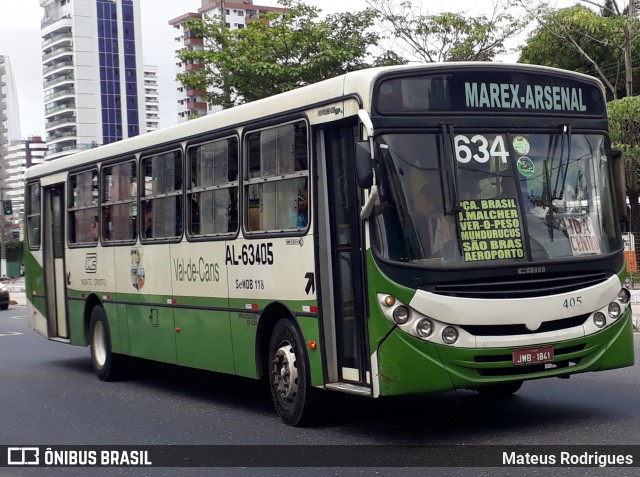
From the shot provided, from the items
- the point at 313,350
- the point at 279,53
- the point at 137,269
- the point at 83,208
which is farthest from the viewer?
the point at 279,53

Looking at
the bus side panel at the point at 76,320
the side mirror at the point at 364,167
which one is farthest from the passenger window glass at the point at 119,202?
the side mirror at the point at 364,167

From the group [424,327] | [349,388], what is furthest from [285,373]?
[424,327]

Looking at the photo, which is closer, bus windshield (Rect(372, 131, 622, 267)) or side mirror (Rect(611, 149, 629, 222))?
bus windshield (Rect(372, 131, 622, 267))

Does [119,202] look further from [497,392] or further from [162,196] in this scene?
[497,392]

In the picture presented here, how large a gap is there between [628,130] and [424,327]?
23.3m

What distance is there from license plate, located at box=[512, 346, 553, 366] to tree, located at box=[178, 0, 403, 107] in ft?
74.9

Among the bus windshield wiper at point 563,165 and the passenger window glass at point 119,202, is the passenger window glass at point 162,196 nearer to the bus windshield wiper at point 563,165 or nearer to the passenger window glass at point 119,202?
the passenger window glass at point 119,202

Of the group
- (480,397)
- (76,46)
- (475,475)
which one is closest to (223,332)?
(480,397)

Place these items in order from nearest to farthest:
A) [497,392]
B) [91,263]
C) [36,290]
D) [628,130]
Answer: [497,392] < [91,263] < [36,290] < [628,130]

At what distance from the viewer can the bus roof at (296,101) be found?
9.22 metres

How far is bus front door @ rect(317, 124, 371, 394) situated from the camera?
30.9 ft

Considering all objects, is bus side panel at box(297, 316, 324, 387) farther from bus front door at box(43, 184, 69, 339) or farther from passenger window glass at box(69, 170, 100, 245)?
bus front door at box(43, 184, 69, 339)

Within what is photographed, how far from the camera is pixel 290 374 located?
400 inches

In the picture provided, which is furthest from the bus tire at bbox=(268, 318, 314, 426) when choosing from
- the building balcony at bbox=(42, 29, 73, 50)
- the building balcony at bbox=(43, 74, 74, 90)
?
the building balcony at bbox=(43, 74, 74, 90)
